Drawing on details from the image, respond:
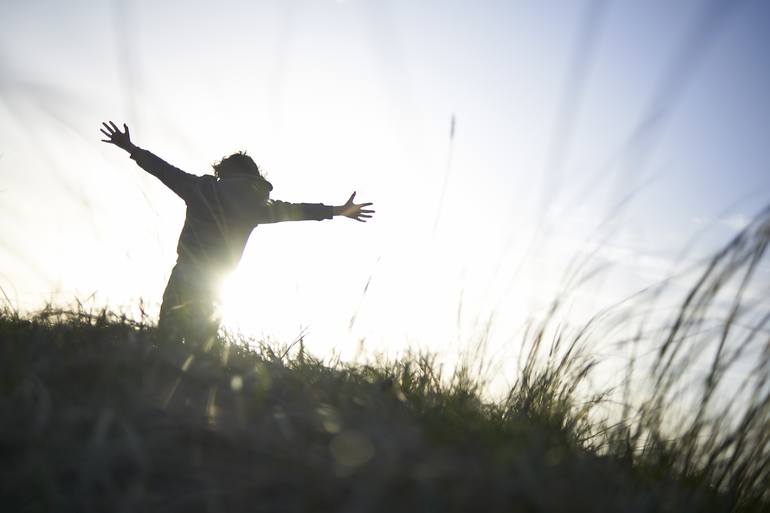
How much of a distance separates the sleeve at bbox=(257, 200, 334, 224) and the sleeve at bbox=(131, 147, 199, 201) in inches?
24.3

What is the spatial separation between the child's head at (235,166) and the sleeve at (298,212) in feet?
0.99

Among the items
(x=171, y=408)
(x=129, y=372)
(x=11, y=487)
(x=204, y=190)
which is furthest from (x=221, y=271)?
(x=11, y=487)

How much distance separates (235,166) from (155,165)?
70 centimetres

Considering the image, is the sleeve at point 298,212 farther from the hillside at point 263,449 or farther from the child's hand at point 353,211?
the hillside at point 263,449

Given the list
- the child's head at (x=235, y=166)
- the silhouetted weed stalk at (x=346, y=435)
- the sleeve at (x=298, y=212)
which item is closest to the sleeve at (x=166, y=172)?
the child's head at (x=235, y=166)

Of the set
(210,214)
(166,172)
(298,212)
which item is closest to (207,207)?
(210,214)

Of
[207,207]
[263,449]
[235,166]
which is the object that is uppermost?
[235,166]

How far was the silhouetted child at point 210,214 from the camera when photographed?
4.05 m

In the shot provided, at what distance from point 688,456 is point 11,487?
1.61m

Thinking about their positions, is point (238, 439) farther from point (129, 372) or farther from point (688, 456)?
point (688, 456)

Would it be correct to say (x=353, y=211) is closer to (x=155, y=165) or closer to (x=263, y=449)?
(x=155, y=165)

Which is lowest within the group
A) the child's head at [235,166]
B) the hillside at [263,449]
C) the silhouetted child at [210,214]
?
the hillside at [263,449]

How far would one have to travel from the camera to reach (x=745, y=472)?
4.73ft

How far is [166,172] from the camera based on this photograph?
4.19 meters
